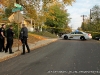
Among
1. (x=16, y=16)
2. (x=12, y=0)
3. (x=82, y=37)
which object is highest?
(x=12, y=0)

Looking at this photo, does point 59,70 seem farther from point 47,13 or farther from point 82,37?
point 82,37

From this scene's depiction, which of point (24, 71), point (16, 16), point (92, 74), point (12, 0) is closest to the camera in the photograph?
point (92, 74)

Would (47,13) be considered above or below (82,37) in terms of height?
above

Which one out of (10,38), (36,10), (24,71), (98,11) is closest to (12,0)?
(36,10)

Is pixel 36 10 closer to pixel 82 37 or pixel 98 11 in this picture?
pixel 82 37

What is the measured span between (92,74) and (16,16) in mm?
10524

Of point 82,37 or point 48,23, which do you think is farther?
point 48,23

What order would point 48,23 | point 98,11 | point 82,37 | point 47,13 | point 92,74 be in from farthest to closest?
1. point 98,11
2. point 48,23
3. point 82,37
4. point 47,13
5. point 92,74

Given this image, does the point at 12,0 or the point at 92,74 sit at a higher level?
the point at 12,0

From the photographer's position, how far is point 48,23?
77562 mm

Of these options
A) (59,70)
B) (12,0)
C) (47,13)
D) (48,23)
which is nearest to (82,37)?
(47,13)

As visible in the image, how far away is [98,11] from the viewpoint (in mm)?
89062

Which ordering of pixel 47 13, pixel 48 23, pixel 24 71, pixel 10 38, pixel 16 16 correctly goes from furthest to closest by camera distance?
1. pixel 48 23
2. pixel 47 13
3. pixel 16 16
4. pixel 10 38
5. pixel 24 71

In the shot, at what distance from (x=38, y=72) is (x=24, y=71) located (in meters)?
0.59
